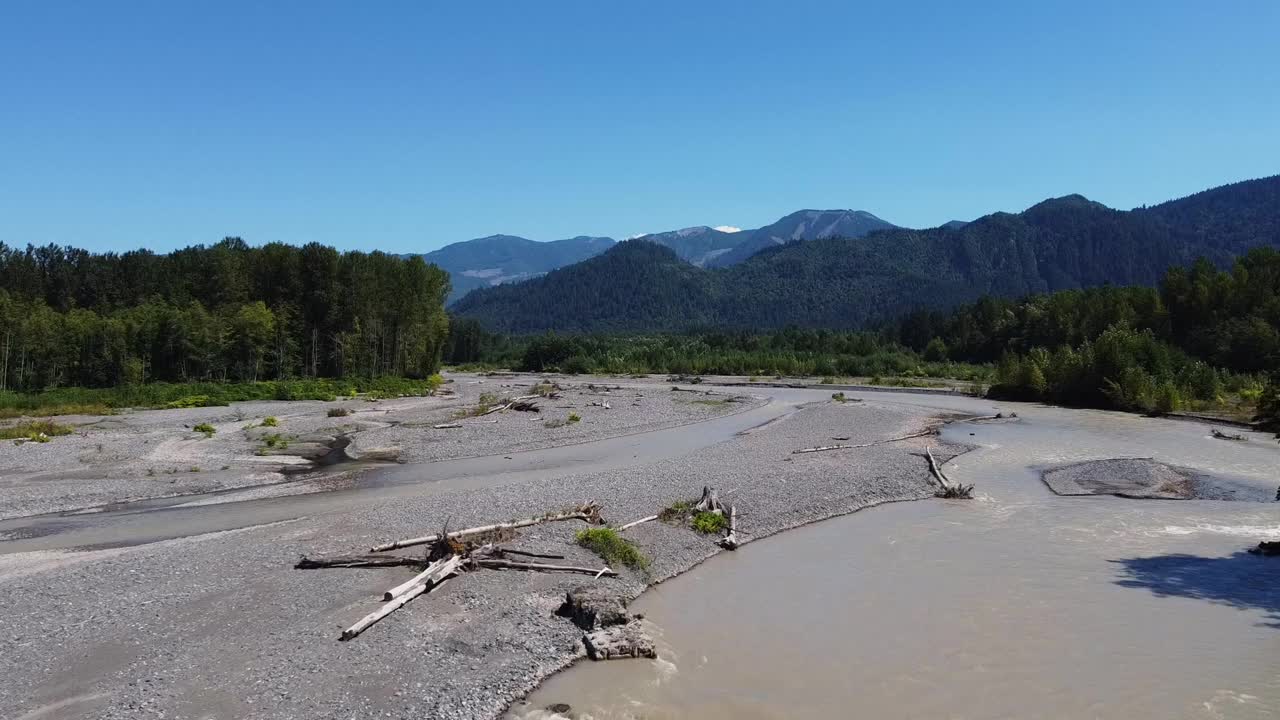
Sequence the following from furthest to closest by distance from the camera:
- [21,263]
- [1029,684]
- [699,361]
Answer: [699,361] → [21,263] → [1029,684]

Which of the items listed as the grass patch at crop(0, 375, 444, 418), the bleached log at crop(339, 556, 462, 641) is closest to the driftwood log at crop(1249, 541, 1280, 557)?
the bleached log at crop(339, 556, 462, 641)

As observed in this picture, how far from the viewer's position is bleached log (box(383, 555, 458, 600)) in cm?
1282

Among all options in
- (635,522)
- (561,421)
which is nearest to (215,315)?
(561,421)

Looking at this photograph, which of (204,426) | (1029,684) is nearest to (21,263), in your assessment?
(204,426)

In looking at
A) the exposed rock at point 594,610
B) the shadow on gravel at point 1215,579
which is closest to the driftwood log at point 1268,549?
the shadow on gravel at point 1215,579

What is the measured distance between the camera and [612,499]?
21984mm

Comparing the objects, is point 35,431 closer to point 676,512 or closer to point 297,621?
point 297,621

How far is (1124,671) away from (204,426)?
135 ft

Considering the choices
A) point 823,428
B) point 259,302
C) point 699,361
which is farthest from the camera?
point 699,361

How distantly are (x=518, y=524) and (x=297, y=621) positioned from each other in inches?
246

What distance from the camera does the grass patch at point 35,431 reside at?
3516 centimetres

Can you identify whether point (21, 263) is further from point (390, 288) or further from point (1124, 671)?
point (1124, 671)

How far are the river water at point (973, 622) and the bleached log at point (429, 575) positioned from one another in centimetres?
364

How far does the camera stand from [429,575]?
45.3 ft
